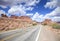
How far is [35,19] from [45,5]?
93 cm

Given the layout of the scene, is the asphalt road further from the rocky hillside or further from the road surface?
the rocky hillside

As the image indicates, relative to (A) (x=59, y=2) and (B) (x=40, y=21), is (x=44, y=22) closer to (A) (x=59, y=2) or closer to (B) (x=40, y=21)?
(B) (x=40, y=21)

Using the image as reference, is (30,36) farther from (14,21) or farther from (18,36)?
(14,21)

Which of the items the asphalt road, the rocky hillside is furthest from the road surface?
the rocky hillside

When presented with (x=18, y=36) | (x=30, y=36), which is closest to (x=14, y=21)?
(x=18, y=36)

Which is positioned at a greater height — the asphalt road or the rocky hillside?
the rocky hillside

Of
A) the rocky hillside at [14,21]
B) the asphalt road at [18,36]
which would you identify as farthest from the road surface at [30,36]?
the rocky hillside at [14,21]

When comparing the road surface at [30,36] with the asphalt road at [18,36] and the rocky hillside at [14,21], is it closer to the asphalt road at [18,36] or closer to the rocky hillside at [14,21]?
the asphalt road at [18,36]

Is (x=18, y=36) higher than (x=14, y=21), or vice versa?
(x=14, y=21)

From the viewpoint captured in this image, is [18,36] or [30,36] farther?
[30,36]

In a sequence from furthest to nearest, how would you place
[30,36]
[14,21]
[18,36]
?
1. [14,21]
2. [30,36]
3. [18,36]

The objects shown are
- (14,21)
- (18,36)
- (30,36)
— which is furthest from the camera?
(14,21)

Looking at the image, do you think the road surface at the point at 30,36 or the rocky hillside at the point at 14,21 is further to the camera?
the rocky hillside at the point at 14,21

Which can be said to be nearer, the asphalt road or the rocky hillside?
the asphalt road
